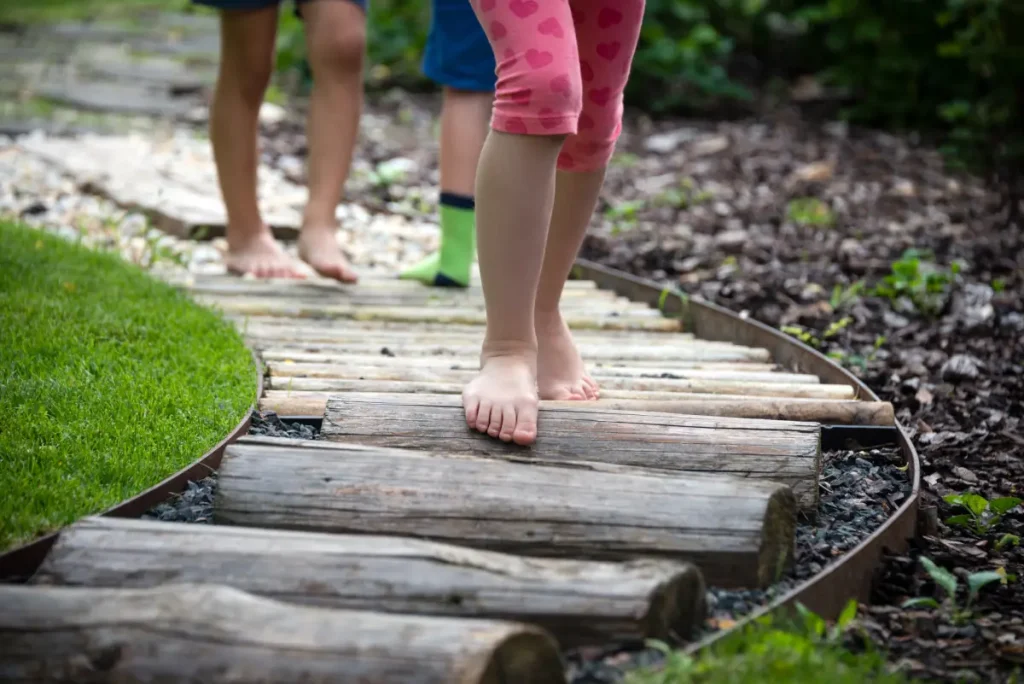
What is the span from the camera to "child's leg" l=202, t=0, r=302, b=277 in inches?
130

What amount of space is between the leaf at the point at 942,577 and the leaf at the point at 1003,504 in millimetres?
314

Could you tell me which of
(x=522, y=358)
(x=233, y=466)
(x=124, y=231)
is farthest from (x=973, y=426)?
(x=124, y=231)

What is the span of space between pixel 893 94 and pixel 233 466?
5361 millimetres

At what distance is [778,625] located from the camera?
5.05 feet

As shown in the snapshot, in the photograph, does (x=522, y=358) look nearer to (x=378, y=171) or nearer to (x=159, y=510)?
(x=159, y=510)

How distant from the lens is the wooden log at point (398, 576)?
145cm

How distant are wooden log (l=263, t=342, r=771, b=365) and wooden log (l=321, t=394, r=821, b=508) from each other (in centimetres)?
73

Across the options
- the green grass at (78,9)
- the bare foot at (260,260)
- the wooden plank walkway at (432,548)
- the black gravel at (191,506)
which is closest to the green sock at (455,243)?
the bare foot at (260,260)

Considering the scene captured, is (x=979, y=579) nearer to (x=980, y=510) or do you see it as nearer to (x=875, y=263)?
(x=980, y=510)

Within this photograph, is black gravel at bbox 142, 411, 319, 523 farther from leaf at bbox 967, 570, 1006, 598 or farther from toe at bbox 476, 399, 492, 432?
leaf at bbox 967, 570, 1006, 598

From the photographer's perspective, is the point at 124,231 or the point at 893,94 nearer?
the point at 124,231

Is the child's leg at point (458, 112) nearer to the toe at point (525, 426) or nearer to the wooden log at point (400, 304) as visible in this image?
the wooden log at point (400, 304)

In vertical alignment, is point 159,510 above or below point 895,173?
below

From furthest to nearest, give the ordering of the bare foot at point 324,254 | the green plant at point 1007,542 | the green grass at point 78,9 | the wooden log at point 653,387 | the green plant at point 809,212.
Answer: the green grass at point 78,9
the green plant at point 809,212
the bare foot at point 324,254
the wooden log at point 653,387
the green plant at point 1007,542
